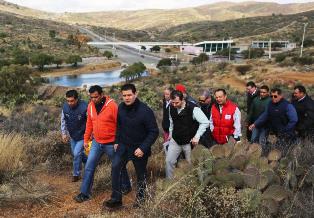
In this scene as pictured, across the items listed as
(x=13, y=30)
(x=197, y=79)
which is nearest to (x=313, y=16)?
(x=13, y=30)

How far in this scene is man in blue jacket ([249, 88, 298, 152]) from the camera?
6.16 m

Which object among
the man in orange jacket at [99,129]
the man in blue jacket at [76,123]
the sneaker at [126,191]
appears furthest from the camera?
the man in blue jacket at [76,123]

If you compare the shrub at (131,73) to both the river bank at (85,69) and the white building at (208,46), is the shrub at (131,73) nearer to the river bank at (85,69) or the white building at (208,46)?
the river bank at (85,69)

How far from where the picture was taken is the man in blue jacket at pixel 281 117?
6.16 metres

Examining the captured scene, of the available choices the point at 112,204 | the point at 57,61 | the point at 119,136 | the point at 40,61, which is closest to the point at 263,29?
the point at 57,61

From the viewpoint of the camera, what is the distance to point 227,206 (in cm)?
367

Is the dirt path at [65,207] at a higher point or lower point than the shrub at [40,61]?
higher

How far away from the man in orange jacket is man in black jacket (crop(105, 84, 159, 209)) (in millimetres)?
252

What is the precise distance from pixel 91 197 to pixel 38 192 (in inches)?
26.4

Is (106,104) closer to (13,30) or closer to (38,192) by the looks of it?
(38,192)

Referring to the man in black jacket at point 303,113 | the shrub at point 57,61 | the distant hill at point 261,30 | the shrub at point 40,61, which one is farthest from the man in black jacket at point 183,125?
the distant hill at point 261,30

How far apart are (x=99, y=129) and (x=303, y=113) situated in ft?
10.3

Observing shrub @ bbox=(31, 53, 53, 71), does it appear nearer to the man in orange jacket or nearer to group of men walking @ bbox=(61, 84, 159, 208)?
group of men walking @ bbox=(61, 84, 159, 208)

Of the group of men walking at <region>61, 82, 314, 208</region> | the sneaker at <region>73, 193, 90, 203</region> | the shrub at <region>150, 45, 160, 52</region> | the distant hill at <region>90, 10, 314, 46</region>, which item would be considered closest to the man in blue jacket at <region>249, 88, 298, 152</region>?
the group of men walking at <region>61, 82, 314, 208</region>
